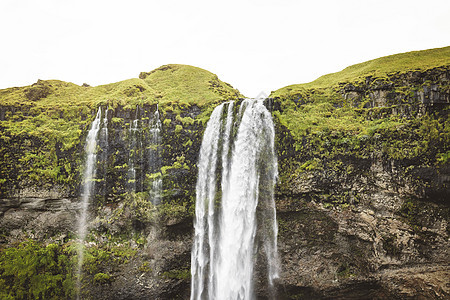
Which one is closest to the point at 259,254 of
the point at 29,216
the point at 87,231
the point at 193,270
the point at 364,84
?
the point at 193,270

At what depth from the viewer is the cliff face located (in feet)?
37.3

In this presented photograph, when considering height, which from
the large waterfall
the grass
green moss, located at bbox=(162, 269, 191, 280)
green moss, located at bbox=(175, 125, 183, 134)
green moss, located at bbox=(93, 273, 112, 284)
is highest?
the grass

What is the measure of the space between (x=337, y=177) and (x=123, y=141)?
1226 cm

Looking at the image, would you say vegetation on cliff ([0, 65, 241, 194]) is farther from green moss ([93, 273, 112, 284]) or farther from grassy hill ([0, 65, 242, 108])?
green moss ([93, 273, 112, 284])

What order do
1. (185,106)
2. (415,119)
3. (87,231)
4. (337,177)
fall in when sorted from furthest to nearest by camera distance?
(185,106) → (87,231) → (337,177) → (415,119)

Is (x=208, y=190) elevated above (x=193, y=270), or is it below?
above

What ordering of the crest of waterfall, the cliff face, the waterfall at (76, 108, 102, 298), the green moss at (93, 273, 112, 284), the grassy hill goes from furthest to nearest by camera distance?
the grassy hill → the crest of waterfall → the waterfall at (76, 108, 102, 298) → the green moss at (93, 273, 112, 284) → the cliff face

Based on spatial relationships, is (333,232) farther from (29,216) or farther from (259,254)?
(29,216)

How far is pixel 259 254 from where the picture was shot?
13.9 metres

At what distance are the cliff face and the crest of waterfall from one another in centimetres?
28

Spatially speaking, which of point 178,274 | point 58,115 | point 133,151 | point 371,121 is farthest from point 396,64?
point 58,115

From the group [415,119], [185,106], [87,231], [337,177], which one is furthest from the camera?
[185,106]

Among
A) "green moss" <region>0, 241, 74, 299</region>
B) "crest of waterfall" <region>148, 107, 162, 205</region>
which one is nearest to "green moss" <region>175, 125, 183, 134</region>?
"crest of waterfall" <region>148, 107, 162, 205</region>

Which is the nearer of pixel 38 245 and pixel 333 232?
pixel 333 232
